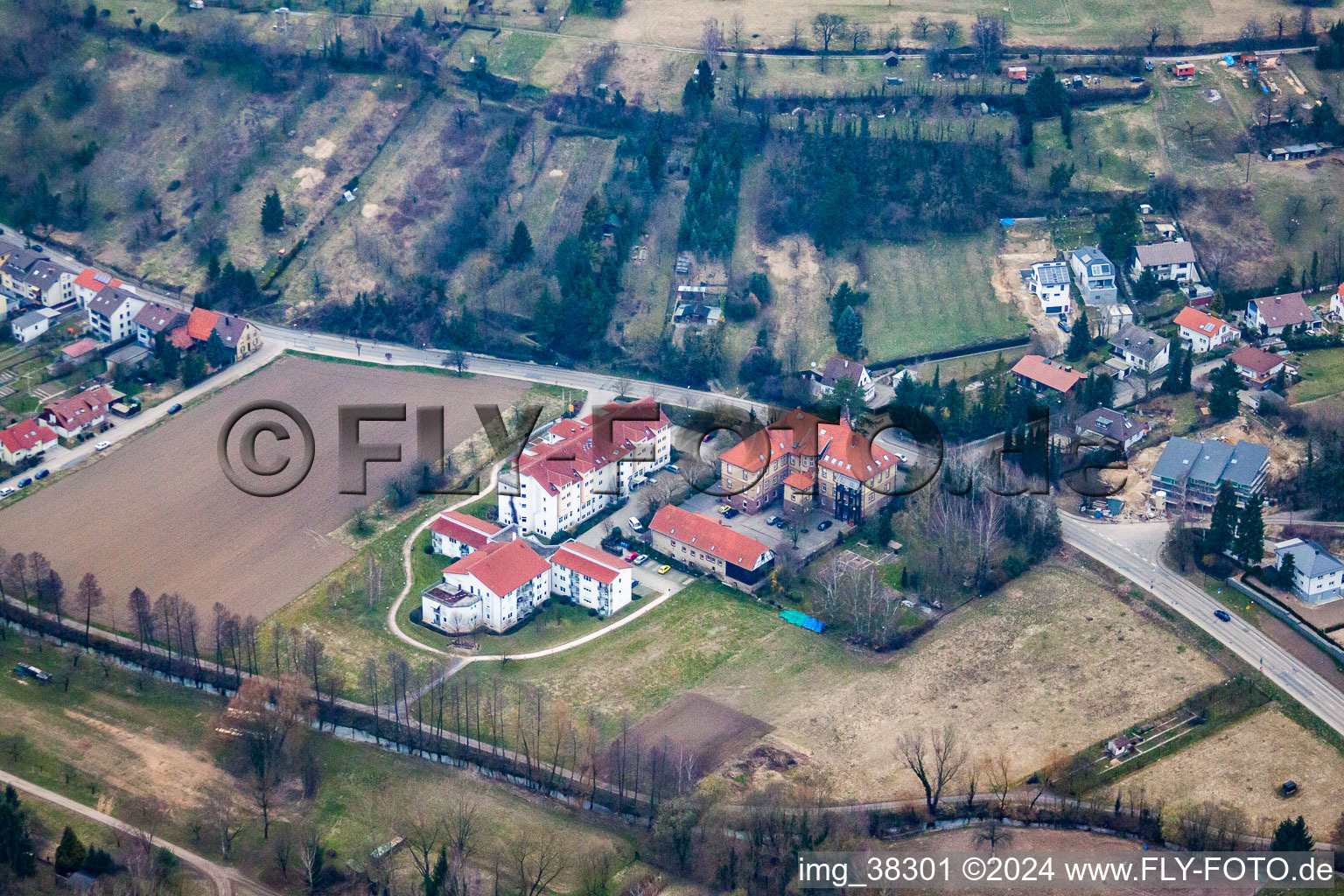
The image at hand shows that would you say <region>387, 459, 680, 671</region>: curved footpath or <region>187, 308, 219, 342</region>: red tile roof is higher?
<region>187, 308, 219, 342</region>: red tile roof

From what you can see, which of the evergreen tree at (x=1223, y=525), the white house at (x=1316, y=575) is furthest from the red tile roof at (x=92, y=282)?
the white house at (x=1316, y=575)

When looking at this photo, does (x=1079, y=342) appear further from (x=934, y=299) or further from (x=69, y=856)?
(x=69, y=856)

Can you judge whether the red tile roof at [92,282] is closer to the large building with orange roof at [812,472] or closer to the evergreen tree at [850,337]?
the large building with orange roof at [812,472]

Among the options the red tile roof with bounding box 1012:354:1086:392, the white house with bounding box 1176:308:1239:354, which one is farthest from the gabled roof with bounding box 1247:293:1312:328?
the red tile roof with bounding box 1012:354:1086:392

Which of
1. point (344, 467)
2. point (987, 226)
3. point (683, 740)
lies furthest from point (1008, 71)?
point (683, 740)

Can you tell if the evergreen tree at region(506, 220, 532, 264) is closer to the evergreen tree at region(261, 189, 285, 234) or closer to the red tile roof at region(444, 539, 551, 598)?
the evergreen tree at region(261, 189, 285, 234)
